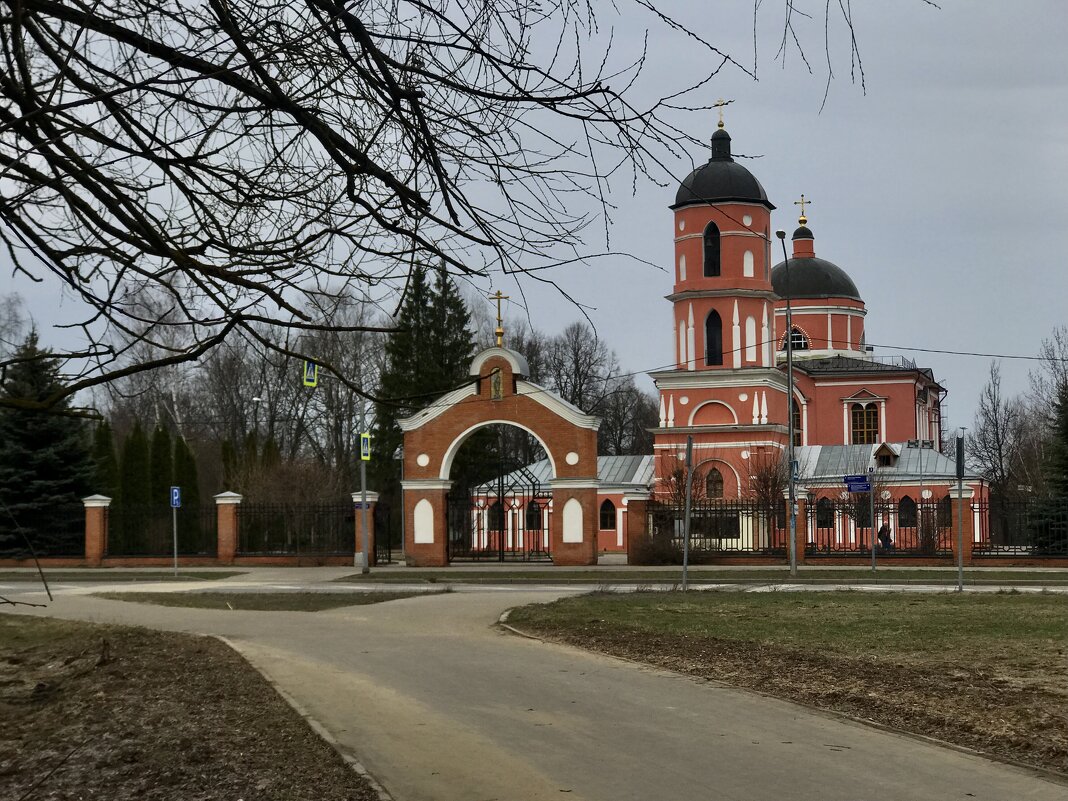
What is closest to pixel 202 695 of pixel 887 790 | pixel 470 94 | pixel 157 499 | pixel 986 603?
pixel 887 790

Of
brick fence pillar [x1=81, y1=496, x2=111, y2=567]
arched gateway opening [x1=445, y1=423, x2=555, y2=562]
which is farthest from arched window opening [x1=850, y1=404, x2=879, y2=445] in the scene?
brick fence pillar [x1=81, y1=496, x2=111, y2=567]

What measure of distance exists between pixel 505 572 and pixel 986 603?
15934 mm

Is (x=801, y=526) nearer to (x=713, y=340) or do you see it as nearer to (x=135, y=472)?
(x=713, y=340)

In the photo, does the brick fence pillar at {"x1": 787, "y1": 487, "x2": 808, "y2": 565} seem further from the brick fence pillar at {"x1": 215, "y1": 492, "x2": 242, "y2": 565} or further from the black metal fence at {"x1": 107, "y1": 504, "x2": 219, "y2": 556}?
the black metal fence at {"x1": 107, "y1": 504, "x2": 219, "y2": 556}

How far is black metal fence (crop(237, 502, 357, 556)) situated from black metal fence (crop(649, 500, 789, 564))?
9.22 m

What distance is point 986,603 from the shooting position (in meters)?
20.6

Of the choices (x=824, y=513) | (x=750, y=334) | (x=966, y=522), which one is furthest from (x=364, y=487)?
(x=750, y=334)

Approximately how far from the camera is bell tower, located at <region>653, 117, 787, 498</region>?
56125 mm

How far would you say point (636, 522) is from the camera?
131 feet

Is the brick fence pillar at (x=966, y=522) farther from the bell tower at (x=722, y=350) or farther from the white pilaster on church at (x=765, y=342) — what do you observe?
the white pilaster on church at (x=765, y=342)

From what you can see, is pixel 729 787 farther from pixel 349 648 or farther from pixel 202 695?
pixel 349 648

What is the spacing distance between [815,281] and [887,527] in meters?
31.2

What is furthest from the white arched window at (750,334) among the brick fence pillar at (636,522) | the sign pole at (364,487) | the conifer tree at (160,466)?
the sign pole at (364,487)

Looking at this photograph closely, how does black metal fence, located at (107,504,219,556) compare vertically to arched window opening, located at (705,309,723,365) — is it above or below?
below
